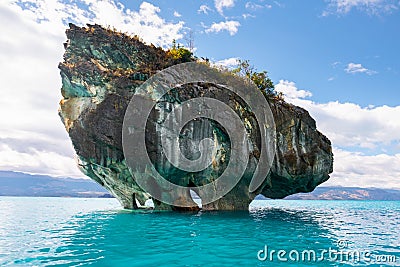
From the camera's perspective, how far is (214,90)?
91.0 feet

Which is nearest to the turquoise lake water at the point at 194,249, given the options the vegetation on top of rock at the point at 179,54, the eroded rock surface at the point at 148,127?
the eroded rock surface at the point at 148,127

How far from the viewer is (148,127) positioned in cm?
2572

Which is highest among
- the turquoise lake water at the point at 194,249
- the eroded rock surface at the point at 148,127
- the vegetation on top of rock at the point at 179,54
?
the vegetation on top of rock at the point at 179,54

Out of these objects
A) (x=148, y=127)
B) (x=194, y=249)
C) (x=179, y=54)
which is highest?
(x=179, y=54)

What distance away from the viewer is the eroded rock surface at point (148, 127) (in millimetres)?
24609

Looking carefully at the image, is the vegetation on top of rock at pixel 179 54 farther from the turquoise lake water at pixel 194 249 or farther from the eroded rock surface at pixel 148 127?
the turquoise lake water at pixel 194 249

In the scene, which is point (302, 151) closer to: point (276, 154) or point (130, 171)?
point (276, 154)

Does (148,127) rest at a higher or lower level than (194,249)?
higher

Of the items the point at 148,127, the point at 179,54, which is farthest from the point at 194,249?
the point at 179,54

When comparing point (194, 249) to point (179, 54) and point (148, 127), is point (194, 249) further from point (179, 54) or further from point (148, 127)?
point (179, 54)

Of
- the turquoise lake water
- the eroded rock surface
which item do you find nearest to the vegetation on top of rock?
the eroded rock surface

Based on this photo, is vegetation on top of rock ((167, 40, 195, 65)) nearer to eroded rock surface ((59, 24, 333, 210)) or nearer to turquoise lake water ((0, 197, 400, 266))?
eroded rock surface ((59, 24, 333, 210))

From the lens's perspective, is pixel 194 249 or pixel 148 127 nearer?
pixel 194 249

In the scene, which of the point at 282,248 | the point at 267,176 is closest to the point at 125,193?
the point at 267,176
